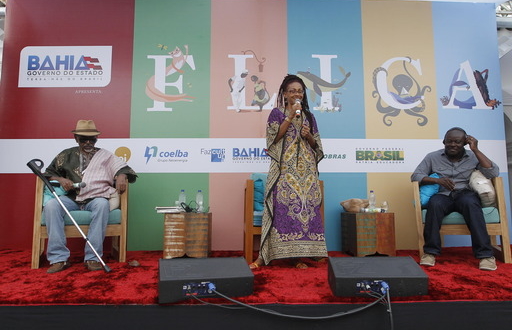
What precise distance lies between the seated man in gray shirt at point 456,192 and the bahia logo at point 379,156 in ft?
1.96

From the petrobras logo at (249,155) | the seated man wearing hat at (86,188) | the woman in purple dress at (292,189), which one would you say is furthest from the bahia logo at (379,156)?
the seated man wearing hat at (86,188)

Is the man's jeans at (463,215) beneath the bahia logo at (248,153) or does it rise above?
beneath

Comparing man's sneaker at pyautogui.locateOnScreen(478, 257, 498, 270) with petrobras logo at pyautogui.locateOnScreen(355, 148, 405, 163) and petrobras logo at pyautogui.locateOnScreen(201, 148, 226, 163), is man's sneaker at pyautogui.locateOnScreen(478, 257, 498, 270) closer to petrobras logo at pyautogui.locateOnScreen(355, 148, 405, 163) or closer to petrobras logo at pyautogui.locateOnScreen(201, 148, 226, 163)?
petrobras logo at pyautogui.locateOnScreen(355, 148, 405, 163)

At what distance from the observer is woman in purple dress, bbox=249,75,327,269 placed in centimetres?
291

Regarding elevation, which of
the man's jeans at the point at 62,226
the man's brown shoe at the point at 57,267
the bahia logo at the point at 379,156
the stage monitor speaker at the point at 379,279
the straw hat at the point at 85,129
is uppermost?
the straw hat at the point at 85,129

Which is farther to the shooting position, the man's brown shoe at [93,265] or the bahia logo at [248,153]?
the bahia logo at [248,153]

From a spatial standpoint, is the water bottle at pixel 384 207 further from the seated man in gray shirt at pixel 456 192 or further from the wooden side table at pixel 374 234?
the seated man in gray shirt at pixel 456 192

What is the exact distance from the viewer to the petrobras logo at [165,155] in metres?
4.11

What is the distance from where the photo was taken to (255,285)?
2330mm

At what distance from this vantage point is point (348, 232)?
370cm

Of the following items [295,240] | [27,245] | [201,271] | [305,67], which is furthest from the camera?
[305,67]

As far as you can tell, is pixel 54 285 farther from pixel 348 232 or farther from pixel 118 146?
pixel 348 232

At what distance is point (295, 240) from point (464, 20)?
348 cm

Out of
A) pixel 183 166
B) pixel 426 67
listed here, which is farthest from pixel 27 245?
pixel 426 67
